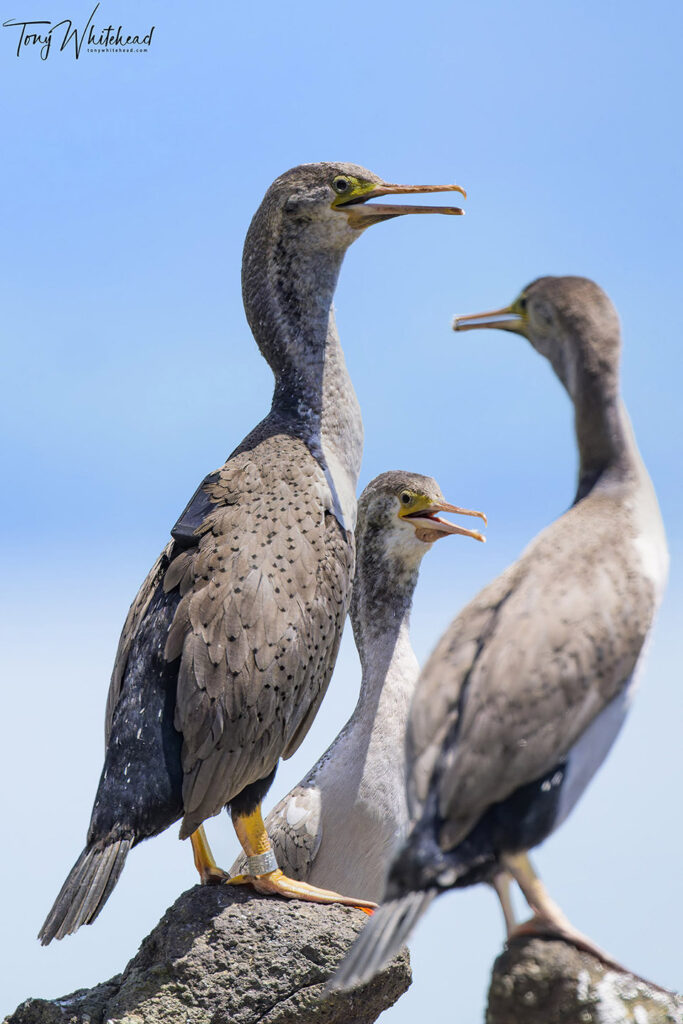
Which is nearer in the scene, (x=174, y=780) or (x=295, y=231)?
(x=174, y=780)

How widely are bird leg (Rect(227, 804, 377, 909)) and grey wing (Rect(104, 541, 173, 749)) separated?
2.61 ft

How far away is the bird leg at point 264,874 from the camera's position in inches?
214

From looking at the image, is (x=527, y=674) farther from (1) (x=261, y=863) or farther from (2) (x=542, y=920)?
(1) (x=261, y=863)

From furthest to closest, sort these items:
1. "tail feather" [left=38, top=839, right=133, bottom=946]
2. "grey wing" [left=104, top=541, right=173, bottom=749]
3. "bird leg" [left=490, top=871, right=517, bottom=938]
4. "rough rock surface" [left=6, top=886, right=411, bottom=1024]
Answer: "grey wing" [left=104, top=541, right=173, bottom=749]
"rough rock surface" [left=6, top=886, right=411, bottom=1024]
"tail feather" [left=38, top=839, right=133, bottom=946]
"bird leg" [left=490, top=871, right=517, bottom=938]

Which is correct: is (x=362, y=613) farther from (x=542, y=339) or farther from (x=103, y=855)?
(x=542, y=339)

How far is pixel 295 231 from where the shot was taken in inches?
251

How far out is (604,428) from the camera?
12.3 feet

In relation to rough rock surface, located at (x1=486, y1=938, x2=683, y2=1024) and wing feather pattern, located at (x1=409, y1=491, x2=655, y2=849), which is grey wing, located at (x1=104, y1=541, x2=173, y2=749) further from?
rough rock surface, located at (x1=486, y1=938, x2=683, y2=1024)

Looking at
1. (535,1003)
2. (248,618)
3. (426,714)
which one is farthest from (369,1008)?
(426,714)

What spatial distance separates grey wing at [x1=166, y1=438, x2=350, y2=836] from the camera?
5.25 m

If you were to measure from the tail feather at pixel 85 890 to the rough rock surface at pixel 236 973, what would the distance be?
526mm

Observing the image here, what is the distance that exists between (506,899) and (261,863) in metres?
2.20

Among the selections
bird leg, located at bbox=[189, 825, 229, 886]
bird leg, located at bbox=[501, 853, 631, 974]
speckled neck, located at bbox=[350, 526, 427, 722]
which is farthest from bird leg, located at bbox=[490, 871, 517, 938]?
speckled neck, located at bbox=[350, 526, 427, 722]

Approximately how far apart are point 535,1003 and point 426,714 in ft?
2.92
